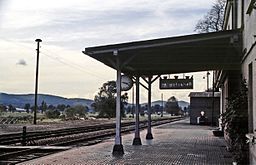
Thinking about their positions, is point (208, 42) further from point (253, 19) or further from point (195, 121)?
point (195, 121)

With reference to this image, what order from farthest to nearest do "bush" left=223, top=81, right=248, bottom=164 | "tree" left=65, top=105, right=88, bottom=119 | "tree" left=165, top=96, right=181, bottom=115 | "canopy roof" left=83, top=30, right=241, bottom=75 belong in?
"tree" left=165, top=96, right=181, bottom=115 < "tree" left=65, top=105, right=88, bottom=119 < "canopy roof" left=83, top=30, right=241, bottom=75 < "bush" left=223, top=81, right=248, bottom=164

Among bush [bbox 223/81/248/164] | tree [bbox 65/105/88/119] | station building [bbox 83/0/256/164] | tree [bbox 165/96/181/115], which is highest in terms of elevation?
tree [bbox 165/96/181/115]

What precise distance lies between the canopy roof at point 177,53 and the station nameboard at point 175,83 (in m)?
1.76

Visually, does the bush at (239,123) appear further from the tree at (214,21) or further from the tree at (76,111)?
the tree at (76,111)

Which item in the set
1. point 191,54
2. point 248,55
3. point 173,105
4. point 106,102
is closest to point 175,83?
point 191,54

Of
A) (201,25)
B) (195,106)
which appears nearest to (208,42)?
(201,25)

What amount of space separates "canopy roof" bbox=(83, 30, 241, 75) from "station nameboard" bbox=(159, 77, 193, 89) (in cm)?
176

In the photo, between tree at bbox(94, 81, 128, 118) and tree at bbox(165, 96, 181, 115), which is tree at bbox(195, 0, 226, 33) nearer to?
tree at bbox(94, 81, 128, 118)

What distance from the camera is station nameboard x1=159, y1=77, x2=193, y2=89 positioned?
21.3 metres

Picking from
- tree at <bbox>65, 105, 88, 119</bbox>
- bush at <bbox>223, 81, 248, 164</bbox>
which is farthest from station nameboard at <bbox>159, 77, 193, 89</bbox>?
tree at <bbox>65, 105, 88, 119</bbox>

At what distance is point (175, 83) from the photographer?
21344 mm

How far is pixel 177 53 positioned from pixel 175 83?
5453 mm

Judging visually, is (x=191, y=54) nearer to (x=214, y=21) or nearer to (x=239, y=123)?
(x=239, y=123)

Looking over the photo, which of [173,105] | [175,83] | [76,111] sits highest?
[173,105]
